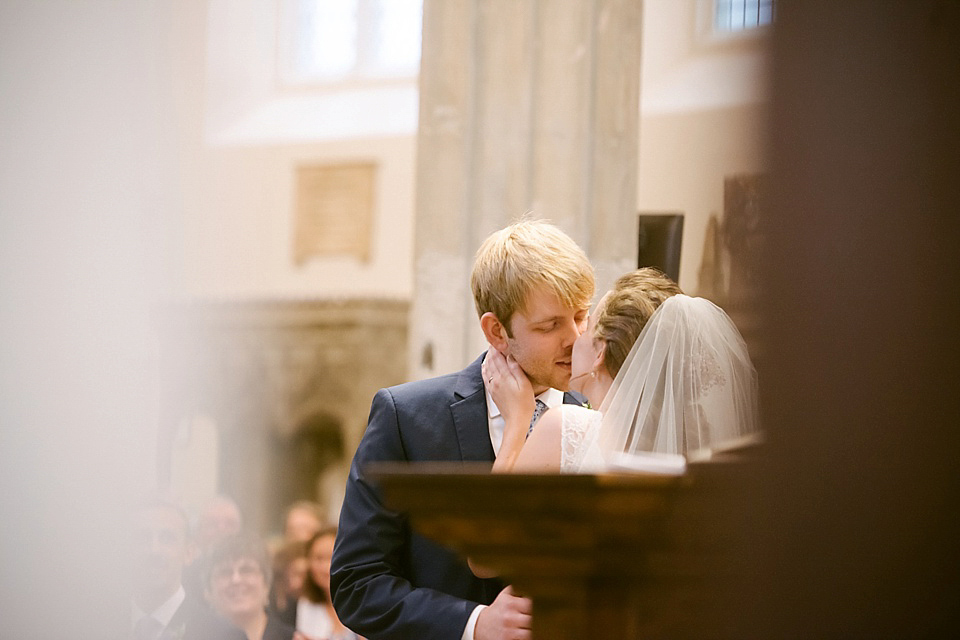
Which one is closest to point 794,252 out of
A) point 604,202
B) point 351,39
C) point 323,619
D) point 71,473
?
point 604,202

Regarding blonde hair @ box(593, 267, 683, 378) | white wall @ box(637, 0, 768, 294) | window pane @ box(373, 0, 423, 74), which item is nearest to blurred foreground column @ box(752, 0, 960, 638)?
blonde hair @ box(593, 267, 683, 378)

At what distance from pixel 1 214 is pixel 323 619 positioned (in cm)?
305

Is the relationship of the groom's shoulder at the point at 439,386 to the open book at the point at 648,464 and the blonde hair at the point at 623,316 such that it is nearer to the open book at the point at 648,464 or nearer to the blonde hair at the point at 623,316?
the blonde hair at the point at 623,316

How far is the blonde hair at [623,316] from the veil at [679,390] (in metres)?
0.03

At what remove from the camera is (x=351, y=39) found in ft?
39.4

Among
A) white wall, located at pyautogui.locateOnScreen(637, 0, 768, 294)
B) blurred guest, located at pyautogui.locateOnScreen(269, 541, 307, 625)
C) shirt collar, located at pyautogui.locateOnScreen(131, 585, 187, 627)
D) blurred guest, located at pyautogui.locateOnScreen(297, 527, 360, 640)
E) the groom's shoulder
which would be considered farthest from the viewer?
blurred guest, located at pyautogui.locateOnScreen(269, 541, 307, 625)

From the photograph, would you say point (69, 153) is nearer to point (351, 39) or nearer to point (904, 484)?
point (351, 39)

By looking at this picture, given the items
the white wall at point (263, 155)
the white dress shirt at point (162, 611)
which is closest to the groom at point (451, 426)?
the white dress shirt at point (162, 611)

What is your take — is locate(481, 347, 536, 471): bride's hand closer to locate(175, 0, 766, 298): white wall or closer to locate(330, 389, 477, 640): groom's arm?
locate(330, 389, 477, 640): groom's arm

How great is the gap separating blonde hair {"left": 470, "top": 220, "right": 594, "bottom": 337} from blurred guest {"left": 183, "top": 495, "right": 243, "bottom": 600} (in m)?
4.89

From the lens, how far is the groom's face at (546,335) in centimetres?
211

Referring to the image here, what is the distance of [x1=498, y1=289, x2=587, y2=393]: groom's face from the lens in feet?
6.91

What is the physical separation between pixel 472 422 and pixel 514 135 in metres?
3.11

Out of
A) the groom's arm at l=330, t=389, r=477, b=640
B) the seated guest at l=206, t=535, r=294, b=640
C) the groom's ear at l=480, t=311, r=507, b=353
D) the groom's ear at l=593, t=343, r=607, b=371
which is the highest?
the groom's ear at l=480, t=311, r=507, b=353
